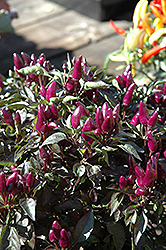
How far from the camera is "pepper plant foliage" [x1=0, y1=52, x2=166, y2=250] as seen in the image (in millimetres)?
905

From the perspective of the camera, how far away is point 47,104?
1.02 m

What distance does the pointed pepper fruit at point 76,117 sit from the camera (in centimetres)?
92

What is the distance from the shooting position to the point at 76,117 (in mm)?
920

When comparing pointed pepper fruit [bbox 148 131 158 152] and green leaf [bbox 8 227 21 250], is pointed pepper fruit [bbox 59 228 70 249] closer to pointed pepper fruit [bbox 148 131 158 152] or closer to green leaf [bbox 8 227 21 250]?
green leaf [bbox 8 227 21 250]

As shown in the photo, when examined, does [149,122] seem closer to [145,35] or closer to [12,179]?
[12,179]

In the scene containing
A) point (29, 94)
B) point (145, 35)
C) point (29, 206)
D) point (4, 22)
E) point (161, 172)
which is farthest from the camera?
point (4, 22)

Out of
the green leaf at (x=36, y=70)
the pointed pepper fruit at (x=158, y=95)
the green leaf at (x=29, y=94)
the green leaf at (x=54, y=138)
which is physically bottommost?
the pointed pepper fruit at (x=158, y=95)

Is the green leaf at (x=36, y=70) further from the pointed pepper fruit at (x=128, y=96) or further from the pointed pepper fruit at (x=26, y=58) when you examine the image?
the pointed pepper fruit at (x=128, y=96)

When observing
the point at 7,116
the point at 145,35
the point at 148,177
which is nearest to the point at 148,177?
the point at 148,177

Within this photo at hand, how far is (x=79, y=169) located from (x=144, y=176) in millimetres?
171

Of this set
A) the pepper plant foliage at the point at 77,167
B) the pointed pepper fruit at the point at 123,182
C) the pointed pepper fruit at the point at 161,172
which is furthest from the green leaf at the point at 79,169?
the pointed pepper fruit at the point at 161,172

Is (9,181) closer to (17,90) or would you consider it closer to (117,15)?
(17,90)

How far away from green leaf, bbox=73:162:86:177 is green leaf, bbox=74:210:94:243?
12 centimetres

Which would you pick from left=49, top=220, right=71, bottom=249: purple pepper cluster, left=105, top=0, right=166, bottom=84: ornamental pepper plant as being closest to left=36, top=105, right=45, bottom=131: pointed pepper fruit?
left=49, top=220, right=71, bottom=249: purple pepper cluster
